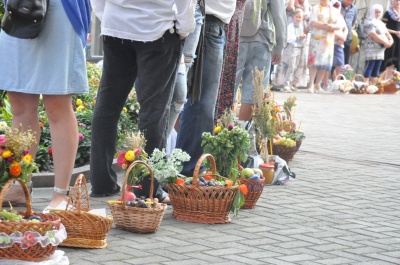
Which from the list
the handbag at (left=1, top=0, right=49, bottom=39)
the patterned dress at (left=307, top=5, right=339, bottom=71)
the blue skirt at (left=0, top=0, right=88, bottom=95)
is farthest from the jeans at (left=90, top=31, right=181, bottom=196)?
the patterned dress at (left=307, top=5, right=339, bottom=71)

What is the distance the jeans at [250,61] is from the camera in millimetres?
9391

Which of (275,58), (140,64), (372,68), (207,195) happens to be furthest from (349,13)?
(207,195)

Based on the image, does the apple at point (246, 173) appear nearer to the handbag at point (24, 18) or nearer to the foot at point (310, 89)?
the handbag at point (24, 18)

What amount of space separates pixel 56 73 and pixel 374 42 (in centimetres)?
1841

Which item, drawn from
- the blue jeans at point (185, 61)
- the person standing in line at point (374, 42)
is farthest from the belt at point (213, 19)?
the person standing in line at point (374, 42)

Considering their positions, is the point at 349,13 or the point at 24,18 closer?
the point at 24,18

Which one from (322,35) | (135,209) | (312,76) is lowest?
(135,209)

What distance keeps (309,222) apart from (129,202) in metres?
1.25

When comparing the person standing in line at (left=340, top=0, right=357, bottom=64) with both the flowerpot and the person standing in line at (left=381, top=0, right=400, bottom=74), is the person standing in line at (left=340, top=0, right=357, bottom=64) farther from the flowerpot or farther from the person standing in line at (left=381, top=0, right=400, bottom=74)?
the flowerpot

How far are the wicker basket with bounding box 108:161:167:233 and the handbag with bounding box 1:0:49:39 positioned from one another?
921mm

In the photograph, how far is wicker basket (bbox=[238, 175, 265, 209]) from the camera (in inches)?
272

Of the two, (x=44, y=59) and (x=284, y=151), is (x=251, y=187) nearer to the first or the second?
(x=44, y=59)

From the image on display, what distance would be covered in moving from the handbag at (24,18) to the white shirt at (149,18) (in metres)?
0.66

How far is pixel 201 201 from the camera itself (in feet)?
20.7
